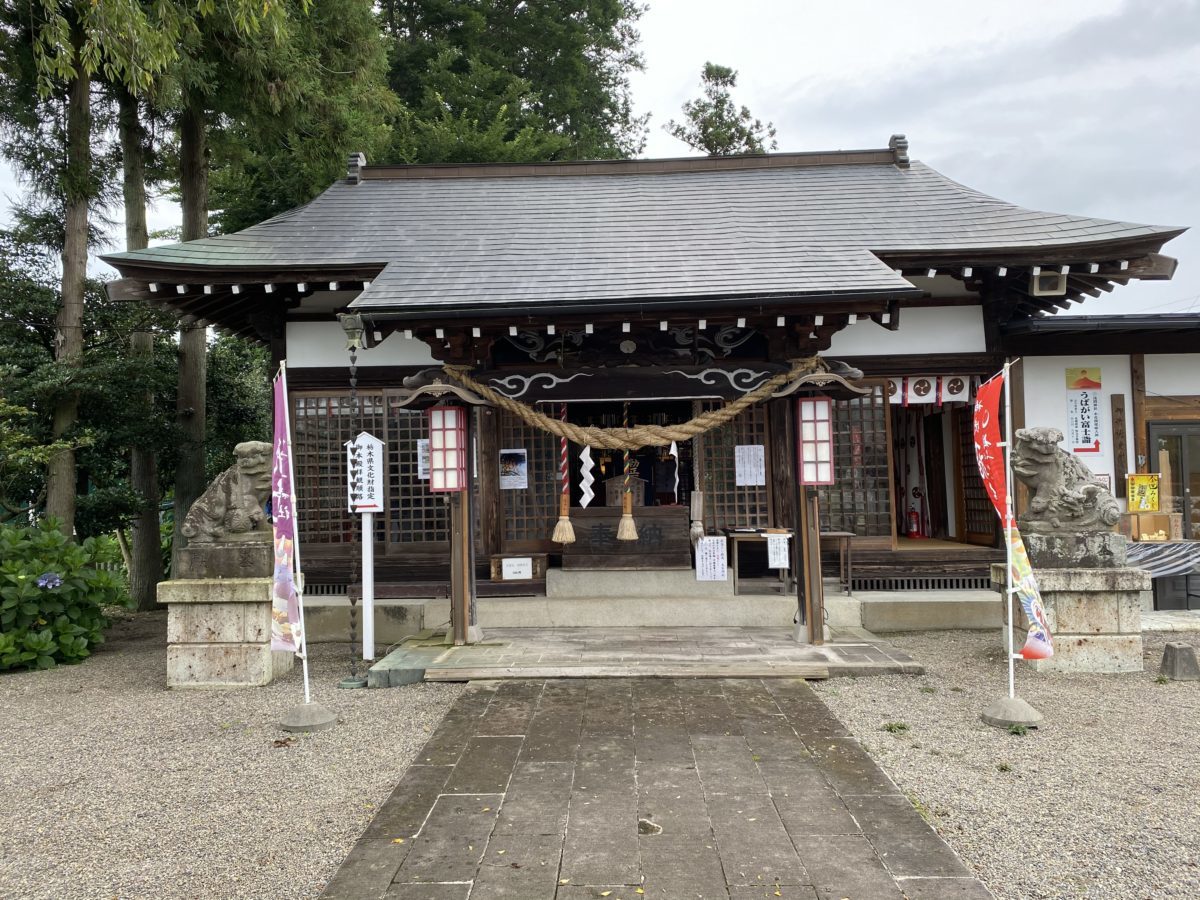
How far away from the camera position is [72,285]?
30.6ft

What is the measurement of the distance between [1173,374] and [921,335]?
3366 mm

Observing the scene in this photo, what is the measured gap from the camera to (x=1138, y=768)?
4.57 metres

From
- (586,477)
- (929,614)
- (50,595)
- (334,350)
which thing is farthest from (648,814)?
(50,595)

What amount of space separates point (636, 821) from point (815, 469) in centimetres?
419

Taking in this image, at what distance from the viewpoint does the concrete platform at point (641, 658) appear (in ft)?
21.7

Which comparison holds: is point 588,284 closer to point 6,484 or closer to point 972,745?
point 972,745

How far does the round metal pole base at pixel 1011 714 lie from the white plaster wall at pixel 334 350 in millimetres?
6832

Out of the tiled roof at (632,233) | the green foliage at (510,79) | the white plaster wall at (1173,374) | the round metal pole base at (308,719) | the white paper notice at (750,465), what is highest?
the green foliage at (510,79)

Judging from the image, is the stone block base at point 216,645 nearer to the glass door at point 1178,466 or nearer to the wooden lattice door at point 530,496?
the wooden lattice door at point 530,496

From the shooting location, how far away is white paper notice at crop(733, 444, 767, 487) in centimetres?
926

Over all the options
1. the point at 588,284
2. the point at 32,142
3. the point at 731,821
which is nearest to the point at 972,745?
the point at 731,821

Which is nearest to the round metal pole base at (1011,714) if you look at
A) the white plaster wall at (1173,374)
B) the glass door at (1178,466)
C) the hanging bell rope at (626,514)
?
the hanging bell rope at (626,514)

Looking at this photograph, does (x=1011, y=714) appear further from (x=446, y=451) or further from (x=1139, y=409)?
(x=1139, y=409)

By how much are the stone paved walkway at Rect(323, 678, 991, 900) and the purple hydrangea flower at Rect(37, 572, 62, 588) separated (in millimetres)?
4773
